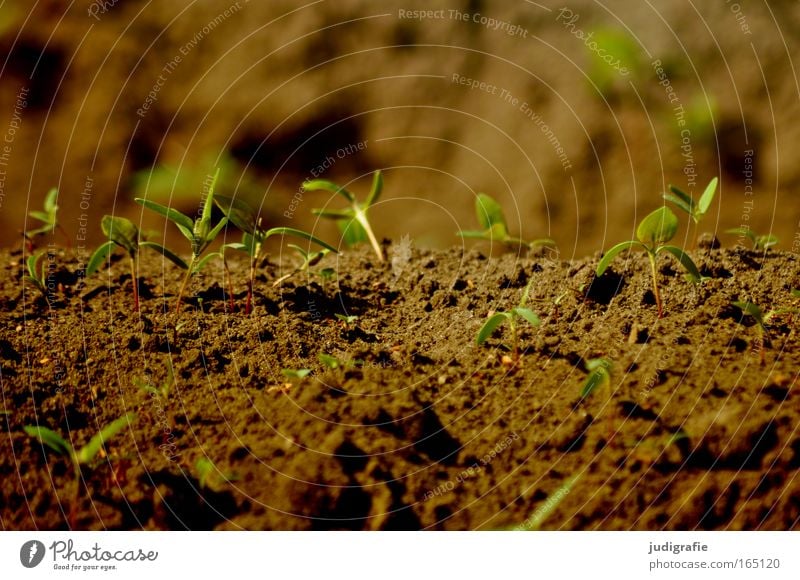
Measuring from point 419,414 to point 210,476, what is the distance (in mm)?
375

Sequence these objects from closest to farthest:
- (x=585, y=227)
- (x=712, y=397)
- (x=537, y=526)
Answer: (x=537, y=526), (x=712, y=397), (x=585, y=227)

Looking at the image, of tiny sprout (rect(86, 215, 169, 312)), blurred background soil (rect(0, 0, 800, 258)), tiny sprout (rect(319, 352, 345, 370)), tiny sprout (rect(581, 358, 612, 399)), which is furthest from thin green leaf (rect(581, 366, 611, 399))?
blurred background soil (rect(0, 0, 800, 258))

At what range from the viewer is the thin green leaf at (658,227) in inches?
57.1

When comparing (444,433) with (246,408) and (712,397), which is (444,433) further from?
(712,397)

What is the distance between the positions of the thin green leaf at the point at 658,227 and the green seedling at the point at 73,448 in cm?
104

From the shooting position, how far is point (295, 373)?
4.42 ft

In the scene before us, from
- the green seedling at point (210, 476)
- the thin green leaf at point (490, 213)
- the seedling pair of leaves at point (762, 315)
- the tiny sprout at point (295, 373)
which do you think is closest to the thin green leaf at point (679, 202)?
the seedling pair of leaves at point (762, 315)

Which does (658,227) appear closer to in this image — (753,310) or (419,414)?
(753,310)

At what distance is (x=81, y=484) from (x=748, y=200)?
2345 millimetres

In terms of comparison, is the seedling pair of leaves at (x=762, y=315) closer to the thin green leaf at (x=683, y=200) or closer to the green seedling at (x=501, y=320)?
the thin green leaf at (x=683, y=200)

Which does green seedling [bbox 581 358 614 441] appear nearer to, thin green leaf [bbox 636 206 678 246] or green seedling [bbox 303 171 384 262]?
thin green leaf [bbox 636 206 678 246]

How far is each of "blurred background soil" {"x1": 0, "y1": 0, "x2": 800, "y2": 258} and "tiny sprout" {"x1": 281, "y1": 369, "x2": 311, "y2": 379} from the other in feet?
4.20

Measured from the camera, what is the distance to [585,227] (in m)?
2.57

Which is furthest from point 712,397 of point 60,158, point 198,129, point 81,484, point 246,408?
point 60,158
